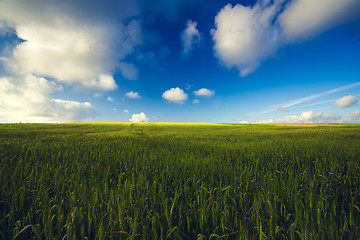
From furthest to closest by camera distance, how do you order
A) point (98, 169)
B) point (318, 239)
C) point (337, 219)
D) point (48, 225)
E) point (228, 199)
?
point (98, 169) < point (228, 199) < point (337, 219) < point (48, 225) < point (318, 239)

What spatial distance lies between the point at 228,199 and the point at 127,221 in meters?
1.49

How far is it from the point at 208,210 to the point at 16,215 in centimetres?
249

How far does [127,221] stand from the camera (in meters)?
1.71

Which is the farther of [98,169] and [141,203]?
[98,169]

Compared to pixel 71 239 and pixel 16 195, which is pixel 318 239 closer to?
pixel 71 239

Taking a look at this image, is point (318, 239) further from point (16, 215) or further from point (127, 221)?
point (16, 215)

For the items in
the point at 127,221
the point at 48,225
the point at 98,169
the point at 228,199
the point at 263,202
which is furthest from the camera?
the point at 98,169

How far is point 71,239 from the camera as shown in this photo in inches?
58.2

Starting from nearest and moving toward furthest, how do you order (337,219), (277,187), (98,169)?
1. (337,219)
2. (277,187)
3. (98,169)

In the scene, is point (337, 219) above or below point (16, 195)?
below

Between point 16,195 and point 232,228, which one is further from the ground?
point 16,195

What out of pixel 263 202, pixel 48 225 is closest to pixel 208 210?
pixel 263 202

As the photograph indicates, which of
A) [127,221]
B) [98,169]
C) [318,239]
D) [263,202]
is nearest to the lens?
[318,239]

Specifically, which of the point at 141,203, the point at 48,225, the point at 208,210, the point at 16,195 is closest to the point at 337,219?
the point at 208,210
